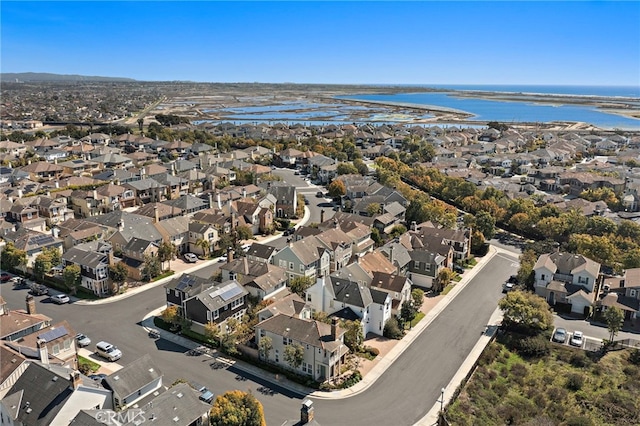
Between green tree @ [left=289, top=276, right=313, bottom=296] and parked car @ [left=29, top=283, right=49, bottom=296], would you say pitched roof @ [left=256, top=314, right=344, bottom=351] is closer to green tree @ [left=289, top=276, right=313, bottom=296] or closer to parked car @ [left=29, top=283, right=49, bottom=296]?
green tree @ [left=289, top=276, right=313, bottom=296]

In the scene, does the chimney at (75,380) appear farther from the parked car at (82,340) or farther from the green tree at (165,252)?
the green tree at (165,252)

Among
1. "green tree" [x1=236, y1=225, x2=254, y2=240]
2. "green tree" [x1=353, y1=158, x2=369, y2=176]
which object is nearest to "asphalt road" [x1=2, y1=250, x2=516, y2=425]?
"green tree" [x1=236, y1=225, x2=254, y2=240]

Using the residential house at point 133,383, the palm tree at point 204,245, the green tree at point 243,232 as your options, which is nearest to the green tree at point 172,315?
the residential house at point 133,383

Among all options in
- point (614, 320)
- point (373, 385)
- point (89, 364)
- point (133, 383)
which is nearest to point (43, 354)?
point (133, 383)

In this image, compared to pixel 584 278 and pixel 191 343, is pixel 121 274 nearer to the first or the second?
pixel 191 343

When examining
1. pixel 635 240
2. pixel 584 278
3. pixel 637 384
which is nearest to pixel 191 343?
pixel 637 384

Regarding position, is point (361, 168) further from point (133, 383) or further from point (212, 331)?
point (133, 383)
